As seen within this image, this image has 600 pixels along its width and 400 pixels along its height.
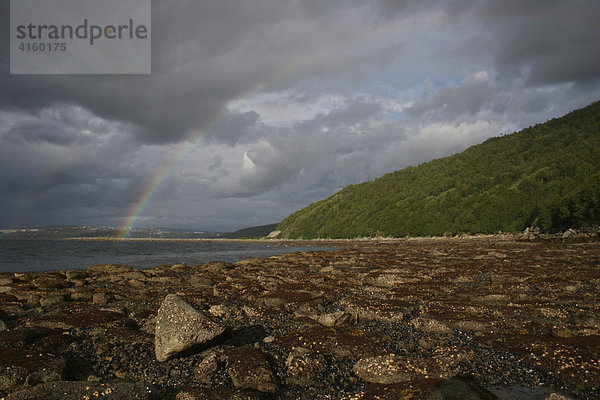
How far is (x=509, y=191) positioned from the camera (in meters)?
129

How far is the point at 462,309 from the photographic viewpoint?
52.6ft

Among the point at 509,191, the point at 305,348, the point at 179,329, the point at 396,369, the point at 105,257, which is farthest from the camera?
the point at 509,191

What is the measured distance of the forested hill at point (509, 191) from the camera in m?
89.8

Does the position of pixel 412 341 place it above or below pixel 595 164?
below

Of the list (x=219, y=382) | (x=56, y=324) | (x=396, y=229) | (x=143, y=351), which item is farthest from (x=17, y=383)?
(x=396, y=229)

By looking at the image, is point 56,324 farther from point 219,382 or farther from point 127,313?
point 219,382

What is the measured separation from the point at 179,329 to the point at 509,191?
145514 millimetres

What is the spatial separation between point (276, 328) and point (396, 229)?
148614 millimetres

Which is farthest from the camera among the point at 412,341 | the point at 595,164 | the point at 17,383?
the point at 595,164

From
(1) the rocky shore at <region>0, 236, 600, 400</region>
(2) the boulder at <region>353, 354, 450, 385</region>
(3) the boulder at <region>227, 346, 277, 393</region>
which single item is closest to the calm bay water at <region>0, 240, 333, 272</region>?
(1) the rocky shore at <region>0, 236, 600, 400</region>

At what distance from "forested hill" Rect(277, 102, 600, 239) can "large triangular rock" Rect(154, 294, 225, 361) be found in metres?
90.9

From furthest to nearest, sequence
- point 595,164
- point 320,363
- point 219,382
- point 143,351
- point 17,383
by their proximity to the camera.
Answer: point 595,164
point 143,351
point 320,363
point 219,382
point 17,383

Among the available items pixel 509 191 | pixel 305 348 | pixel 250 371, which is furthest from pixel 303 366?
pixel 509 191

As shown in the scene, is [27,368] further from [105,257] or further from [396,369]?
[105,257]
